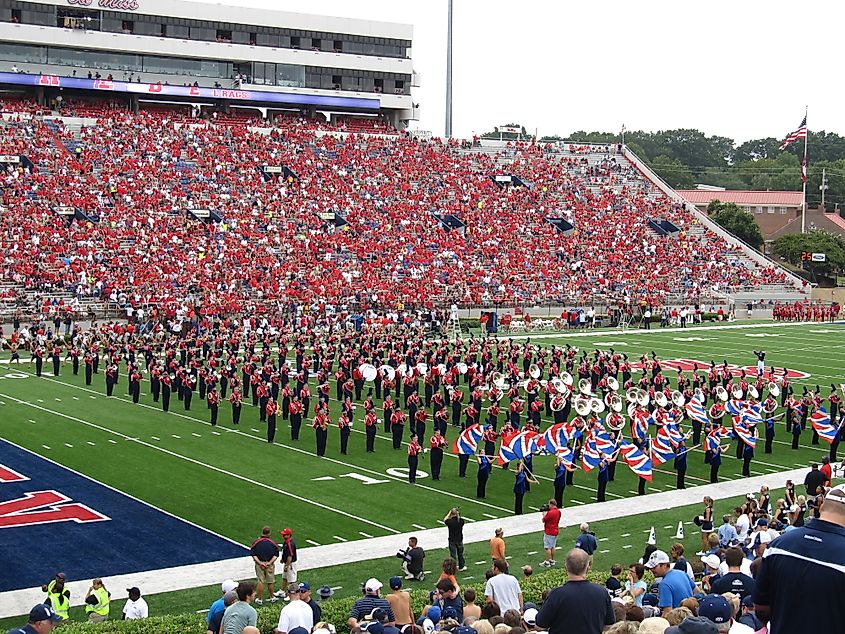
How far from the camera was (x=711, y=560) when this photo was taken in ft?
31.3

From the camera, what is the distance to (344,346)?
2842 cm

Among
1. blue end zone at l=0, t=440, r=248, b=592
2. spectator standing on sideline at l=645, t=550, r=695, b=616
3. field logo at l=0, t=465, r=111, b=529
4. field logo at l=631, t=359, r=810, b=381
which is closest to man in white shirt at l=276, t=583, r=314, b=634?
spectator standing on sideline at l=645, t=550, r=695, b=616

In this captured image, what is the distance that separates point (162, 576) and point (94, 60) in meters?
45.2

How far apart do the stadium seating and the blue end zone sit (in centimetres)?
2115

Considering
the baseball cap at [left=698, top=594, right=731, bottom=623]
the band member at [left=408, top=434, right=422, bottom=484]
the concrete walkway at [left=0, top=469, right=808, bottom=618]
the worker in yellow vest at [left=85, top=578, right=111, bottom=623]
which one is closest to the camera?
the baseball cap at [left=698, top=594, right=731, bottom=623]

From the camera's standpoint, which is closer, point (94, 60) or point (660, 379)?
A: point (660, 379)

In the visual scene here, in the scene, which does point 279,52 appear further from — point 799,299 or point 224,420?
point 224,420

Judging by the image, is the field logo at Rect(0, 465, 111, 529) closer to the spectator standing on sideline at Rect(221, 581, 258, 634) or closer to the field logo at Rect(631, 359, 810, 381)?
the spectator standing on sideline at Rect(221, 581, 258, 634)

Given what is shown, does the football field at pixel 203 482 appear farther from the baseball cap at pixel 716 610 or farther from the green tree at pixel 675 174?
the green tree at pixel 675 174

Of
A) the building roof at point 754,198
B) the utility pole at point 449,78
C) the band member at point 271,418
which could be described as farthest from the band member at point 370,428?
the building roof at point 754,198

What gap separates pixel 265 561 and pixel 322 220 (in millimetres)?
34640

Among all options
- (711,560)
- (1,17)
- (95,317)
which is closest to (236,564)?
(711,560)

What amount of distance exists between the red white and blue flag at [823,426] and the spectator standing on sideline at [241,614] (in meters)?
14.6

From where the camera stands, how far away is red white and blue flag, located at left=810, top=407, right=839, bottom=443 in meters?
20.0
